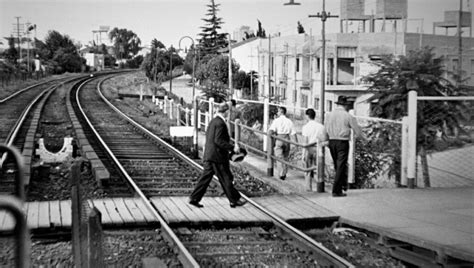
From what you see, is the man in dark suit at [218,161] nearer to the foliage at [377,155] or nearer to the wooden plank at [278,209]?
the wooden plank at [278,209]

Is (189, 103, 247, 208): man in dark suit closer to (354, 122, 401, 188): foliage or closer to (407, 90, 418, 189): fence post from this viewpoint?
(407, 90, 418, 189): fence post

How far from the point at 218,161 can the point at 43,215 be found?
255 centimetres

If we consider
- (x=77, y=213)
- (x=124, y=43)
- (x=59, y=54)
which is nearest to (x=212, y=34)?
(x=59, y=54)

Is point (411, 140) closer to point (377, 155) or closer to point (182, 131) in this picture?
point (377, 155)

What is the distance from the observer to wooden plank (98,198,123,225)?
8.73m

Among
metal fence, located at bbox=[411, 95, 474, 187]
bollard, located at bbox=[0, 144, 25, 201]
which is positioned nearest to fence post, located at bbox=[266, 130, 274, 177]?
metal fence, located at bbox=[411, 95, 474, 187]

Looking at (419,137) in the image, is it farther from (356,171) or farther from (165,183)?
(165,183)

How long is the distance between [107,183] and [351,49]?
3759 centimetres

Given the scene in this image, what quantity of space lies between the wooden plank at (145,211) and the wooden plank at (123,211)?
20 cm

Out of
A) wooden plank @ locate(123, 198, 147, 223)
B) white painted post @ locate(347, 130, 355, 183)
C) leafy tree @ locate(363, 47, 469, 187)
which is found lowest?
wooden plank @ locate(123, 198, 147, 223)

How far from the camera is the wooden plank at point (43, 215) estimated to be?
8367 mm

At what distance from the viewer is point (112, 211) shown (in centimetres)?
938

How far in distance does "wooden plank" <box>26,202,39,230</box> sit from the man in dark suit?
2198mm

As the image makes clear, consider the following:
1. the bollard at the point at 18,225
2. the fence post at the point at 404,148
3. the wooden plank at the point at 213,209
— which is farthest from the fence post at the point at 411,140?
the bollard at the point at 18,225
